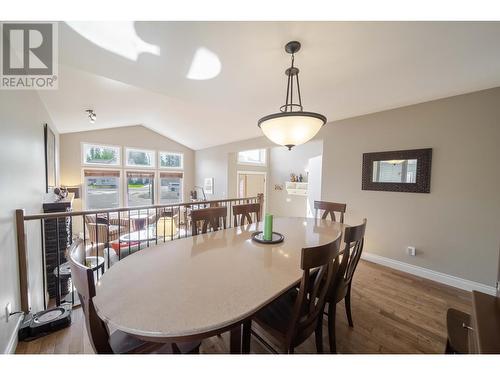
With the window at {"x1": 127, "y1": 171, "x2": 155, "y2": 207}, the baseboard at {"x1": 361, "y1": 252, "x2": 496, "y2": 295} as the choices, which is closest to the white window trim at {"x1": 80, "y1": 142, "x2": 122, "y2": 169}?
the window at {"x1": 127, "y1": 171, "x2": 155, "y2": 207}

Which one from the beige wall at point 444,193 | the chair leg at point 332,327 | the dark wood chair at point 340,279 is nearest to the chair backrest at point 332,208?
the beige wall at point 444,193

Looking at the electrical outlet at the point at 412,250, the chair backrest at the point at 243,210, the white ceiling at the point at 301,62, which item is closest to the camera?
the white ceiling at the point at 301,62

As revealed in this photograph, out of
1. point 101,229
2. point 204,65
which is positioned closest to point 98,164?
point 101,229

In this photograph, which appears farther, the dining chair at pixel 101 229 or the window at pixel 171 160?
the window at pixel 171 160

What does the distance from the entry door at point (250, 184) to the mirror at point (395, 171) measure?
4.37 m

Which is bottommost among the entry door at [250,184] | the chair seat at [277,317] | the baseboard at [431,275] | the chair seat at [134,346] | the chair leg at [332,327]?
the baseboard at [431,275]

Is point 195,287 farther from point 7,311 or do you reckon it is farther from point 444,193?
point 444,193

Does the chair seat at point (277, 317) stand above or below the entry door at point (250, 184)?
below

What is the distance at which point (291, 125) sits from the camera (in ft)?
4.94

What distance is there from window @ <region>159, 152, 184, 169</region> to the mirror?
20.7 feet

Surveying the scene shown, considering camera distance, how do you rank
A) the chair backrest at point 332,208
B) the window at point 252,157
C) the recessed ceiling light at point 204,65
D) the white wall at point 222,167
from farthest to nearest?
the window at point 252,157 → the white wall at point 222,167 → the chair backrest at point 332,208 → the recessed ceiling light at point 204,65

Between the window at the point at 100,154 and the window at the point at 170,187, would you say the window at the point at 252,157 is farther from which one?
the window at the point at 100,154

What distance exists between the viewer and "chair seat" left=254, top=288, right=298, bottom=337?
117 centimetres

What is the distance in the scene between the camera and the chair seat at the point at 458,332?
0.97 m
